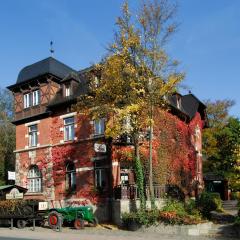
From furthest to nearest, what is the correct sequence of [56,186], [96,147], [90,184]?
[56,186]
[90,184]
[96,147]

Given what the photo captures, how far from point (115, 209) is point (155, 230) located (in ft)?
16.7

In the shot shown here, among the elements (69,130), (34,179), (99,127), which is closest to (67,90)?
(69,130)

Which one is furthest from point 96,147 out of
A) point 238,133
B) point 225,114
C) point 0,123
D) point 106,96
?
point 225,114

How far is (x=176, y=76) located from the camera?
924 inches

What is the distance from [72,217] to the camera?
2464 cm

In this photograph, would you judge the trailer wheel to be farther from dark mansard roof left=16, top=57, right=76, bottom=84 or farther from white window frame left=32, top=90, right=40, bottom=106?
dark mansard roof left=16, top=57, right=76, bottom=84

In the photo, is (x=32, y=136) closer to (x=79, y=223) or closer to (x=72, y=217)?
(x=72, y=217)

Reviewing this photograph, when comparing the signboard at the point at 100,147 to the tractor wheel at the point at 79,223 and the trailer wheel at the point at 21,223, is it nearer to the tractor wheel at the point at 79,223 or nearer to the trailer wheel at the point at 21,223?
the tractor wheel at the point at 79,223

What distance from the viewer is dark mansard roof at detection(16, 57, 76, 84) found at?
33312 millimetres

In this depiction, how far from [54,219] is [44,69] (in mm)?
13270

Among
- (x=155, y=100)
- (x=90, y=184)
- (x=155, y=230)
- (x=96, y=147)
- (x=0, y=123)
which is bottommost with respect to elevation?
(x=155, y=230)

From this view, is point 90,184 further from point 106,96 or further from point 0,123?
point 0,123

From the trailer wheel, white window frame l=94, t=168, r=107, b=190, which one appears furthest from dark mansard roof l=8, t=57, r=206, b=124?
the trailer wheel

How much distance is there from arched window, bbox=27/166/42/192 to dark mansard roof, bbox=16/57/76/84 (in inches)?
276
